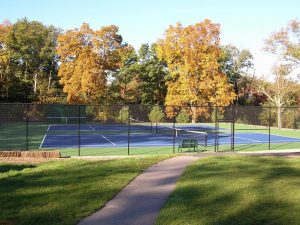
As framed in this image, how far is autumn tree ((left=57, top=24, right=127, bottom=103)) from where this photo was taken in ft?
178

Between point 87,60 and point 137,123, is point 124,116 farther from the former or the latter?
point 87,60

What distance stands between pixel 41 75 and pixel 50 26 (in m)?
11.1

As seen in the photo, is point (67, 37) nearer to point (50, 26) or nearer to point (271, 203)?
point (50, 26)

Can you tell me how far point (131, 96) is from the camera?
6112 cm

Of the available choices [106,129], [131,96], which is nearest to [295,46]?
[131,96]

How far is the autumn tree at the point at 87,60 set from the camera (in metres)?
54.2

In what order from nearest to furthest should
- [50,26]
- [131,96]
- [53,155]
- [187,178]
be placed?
[187,178]
[53,155]
[131,96]
[50,26]

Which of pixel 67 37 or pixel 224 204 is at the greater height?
pixel 67 37

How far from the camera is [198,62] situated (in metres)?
52.8

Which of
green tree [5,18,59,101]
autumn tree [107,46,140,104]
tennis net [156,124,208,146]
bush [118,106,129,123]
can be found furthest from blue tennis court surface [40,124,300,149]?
green tree [5,18,59,101]

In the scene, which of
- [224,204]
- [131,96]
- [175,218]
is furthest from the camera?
[131,96]

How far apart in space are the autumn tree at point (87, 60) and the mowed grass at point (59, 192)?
41319mm

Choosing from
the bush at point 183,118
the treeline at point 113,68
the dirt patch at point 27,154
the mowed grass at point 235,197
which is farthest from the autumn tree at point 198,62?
the mowed grass at point 235,197

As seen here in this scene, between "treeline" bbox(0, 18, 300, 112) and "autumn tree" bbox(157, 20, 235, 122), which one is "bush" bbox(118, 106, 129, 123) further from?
"autumn tree" bbox(157, 20, 235, 122)
